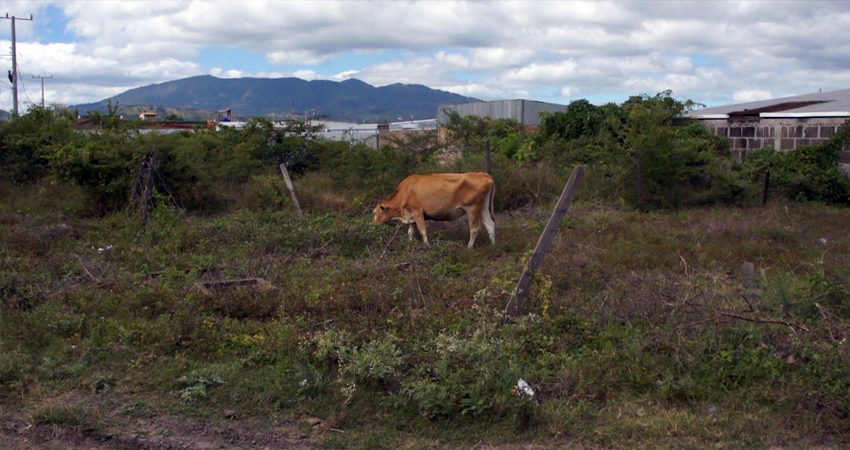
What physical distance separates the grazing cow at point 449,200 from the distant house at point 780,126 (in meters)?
10.3

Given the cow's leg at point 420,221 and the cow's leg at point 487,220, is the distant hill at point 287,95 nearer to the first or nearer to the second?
the cow's leg at point 420,221

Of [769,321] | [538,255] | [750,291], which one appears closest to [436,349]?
[538,255]

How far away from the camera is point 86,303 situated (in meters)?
8.11

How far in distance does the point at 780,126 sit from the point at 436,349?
52.9 ft

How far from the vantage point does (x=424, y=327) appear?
23.7ft

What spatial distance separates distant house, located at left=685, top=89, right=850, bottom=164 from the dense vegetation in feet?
16.2

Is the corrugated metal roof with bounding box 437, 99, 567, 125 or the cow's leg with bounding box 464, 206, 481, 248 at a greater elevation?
the corrugated metal roof with bounding box 437, 99, 567, 125

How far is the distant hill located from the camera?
487ft

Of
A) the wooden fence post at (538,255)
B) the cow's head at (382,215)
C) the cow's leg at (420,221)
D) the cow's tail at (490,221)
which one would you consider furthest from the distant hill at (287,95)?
the wooden fence post at (538,255)

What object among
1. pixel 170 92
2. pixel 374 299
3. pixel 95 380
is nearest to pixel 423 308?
pixel 374 299

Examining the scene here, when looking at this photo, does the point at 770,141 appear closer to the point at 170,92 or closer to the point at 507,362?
the point at 507,362

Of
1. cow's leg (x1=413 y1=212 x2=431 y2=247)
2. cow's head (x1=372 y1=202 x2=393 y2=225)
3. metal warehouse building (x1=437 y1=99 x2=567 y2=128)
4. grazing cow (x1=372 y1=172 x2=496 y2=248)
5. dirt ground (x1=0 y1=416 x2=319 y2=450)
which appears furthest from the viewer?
metal warehouse building (x1=437 y1=99 x2=567 y2=128)

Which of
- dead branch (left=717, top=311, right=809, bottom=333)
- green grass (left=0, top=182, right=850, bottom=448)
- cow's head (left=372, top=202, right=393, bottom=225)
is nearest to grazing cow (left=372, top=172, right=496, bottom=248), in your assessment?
cow's head (left=372, top=202, right=393, bottom=225)

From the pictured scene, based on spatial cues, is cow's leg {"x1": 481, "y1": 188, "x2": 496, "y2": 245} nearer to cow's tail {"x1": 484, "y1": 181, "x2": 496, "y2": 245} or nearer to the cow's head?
cow's tail {"x1": 484, "y1": 181, "x2": 496, "y2": 245}
